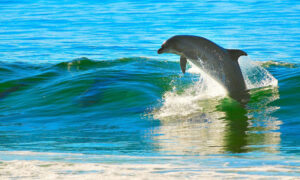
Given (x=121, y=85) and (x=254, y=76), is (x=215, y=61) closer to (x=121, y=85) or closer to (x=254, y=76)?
(x=121, y=85)

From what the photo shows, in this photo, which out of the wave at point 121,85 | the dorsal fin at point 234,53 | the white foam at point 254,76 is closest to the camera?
the dorsal fin at point 234,53

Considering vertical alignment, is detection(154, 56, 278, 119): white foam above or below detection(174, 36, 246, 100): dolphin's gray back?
below

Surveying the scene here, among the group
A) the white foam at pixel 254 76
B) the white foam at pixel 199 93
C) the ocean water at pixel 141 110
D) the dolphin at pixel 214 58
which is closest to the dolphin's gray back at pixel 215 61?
the dolphin at pixel 214 58

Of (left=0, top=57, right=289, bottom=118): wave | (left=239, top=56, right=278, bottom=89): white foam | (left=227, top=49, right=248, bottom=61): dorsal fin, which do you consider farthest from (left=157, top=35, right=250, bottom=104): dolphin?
(left=239, top=56, right=278, bottom=89): white foam

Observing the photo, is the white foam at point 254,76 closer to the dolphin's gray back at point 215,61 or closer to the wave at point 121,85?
the wave at point 121,85

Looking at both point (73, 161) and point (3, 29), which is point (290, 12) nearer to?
point (3, 29)

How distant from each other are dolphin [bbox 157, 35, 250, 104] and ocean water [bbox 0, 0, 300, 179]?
39 cm

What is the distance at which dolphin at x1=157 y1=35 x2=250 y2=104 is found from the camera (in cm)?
1097

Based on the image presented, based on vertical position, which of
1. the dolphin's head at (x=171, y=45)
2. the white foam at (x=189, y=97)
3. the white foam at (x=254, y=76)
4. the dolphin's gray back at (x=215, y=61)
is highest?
the dolphin's head at (x=171, y=45)

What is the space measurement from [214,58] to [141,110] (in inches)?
76.5

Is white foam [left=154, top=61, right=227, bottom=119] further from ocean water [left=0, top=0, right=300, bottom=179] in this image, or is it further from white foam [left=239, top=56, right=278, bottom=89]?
white foam [left=239, top=56, right=278, bottom=89]

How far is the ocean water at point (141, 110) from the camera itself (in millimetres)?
5727

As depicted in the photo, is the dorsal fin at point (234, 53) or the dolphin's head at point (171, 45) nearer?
the dorsal fin at point (234, 53)

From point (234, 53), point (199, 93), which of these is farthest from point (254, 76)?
point (234, 53)
